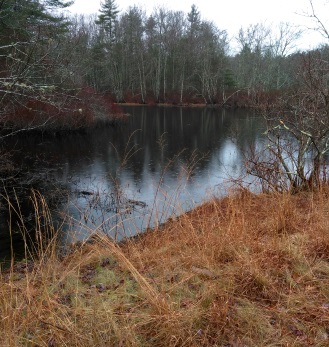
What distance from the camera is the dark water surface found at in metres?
6.81

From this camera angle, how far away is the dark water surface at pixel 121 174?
6.81 m

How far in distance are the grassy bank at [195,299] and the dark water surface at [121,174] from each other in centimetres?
94

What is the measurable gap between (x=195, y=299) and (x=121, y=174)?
9.33 m

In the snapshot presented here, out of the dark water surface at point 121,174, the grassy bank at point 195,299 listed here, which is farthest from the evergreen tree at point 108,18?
the grassy bank at point 195,299

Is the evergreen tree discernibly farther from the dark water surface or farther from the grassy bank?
the grassy bank

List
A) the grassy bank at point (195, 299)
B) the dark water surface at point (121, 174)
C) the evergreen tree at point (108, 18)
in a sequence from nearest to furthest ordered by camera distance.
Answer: the grassy bank at point (195, 299)
the dark water surface at point (121, 174)
the evergreen tree at point (108, 18)

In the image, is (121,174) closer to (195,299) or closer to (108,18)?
(195,299)

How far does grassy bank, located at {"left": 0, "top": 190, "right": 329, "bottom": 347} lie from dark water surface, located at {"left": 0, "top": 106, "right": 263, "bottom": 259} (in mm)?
944

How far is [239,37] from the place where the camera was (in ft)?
178

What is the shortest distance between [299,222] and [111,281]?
8.11 feet

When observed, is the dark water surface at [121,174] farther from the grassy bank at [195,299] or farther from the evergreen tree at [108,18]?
the evergreen tree at [108,18]

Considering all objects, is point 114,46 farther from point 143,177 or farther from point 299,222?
A: point 299,222

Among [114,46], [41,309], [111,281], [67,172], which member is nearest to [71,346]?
[41,309]

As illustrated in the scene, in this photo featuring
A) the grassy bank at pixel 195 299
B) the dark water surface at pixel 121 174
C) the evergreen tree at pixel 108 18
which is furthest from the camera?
the evergreen tree at pixel 108 18
